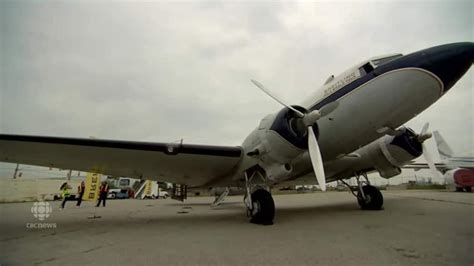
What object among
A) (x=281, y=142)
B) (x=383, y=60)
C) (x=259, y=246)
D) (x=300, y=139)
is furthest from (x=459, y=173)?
(x=259, y=246)

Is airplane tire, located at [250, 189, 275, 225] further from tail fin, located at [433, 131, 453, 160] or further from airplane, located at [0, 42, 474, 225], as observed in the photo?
tail fin, located at [433, 131, 453, 160]

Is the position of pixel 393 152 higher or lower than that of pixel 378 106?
lower

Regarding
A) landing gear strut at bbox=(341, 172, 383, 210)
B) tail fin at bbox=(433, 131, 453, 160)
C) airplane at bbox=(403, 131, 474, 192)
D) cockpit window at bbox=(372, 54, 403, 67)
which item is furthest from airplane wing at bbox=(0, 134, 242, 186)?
tail fin at bbox=(433, 131, 453, 160)

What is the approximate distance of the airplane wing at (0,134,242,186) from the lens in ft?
22.2

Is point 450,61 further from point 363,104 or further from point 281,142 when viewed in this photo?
point 281,142

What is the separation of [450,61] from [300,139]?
11.4 feet

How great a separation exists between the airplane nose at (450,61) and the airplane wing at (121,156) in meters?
5.05

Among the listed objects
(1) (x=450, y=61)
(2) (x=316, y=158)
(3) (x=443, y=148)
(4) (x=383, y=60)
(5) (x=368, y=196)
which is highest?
(3) (x=443, y=148)

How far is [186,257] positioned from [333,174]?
29.0ft

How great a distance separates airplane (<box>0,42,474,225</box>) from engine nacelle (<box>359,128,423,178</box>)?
0.78 metres

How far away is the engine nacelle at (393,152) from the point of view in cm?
959

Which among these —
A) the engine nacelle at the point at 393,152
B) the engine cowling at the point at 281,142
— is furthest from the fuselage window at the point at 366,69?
the engine nacelle at the point at 393,152

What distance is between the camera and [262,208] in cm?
684

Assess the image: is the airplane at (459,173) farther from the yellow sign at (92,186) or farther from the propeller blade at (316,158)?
the yellow sign at (92,186)
